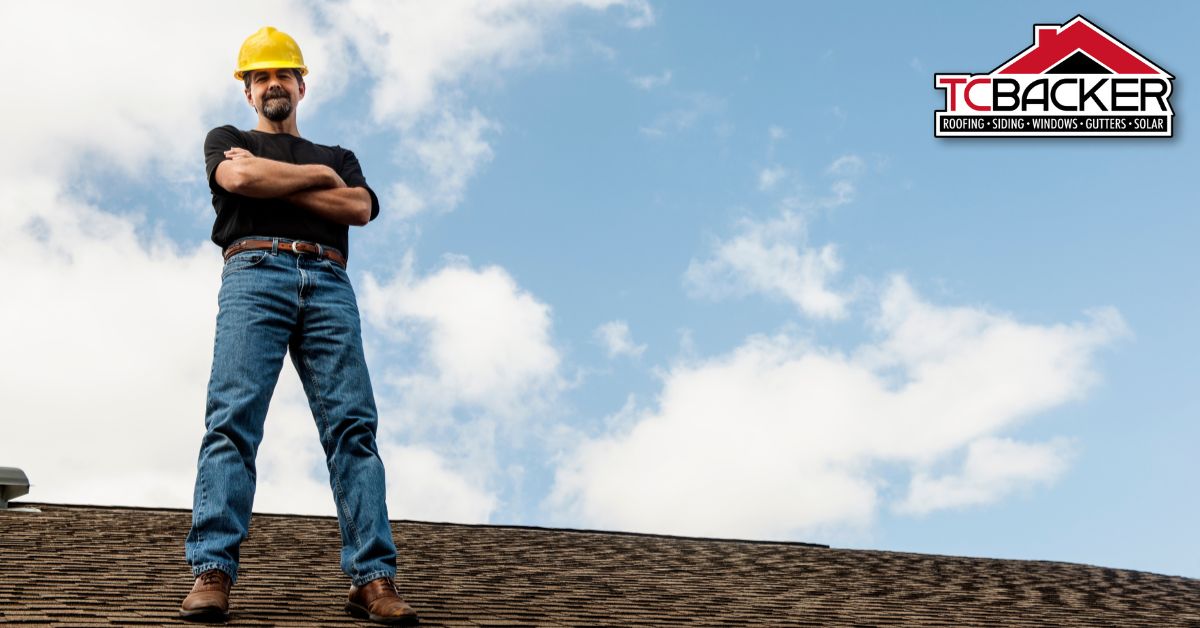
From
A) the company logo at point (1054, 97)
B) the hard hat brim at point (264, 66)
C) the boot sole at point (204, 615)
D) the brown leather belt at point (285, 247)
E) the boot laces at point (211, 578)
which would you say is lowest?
the boot sole at point (204, 615)

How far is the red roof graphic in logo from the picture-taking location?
10188mm

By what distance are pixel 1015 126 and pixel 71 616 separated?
829cm

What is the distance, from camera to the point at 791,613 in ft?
15.8

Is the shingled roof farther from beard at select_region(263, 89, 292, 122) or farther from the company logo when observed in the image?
the company logo

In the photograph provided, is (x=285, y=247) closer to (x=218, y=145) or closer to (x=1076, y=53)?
(x=218, y=145)

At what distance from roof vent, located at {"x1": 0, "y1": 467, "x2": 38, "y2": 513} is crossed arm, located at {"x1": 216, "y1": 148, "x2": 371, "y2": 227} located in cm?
381

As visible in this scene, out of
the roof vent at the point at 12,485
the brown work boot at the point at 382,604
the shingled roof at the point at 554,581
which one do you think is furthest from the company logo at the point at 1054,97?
the brown work boot at the point at 382,604

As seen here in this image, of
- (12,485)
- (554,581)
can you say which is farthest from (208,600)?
(12,485)

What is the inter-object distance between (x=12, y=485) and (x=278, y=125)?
3.80 meters

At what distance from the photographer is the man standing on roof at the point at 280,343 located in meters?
3.67

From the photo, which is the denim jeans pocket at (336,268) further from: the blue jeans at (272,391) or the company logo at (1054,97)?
the company logo at (1054,97)

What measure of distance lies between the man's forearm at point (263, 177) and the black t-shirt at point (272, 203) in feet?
0.26

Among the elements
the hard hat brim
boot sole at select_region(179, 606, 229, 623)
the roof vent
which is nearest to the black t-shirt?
the hard hat brim

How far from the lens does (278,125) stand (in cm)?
400
